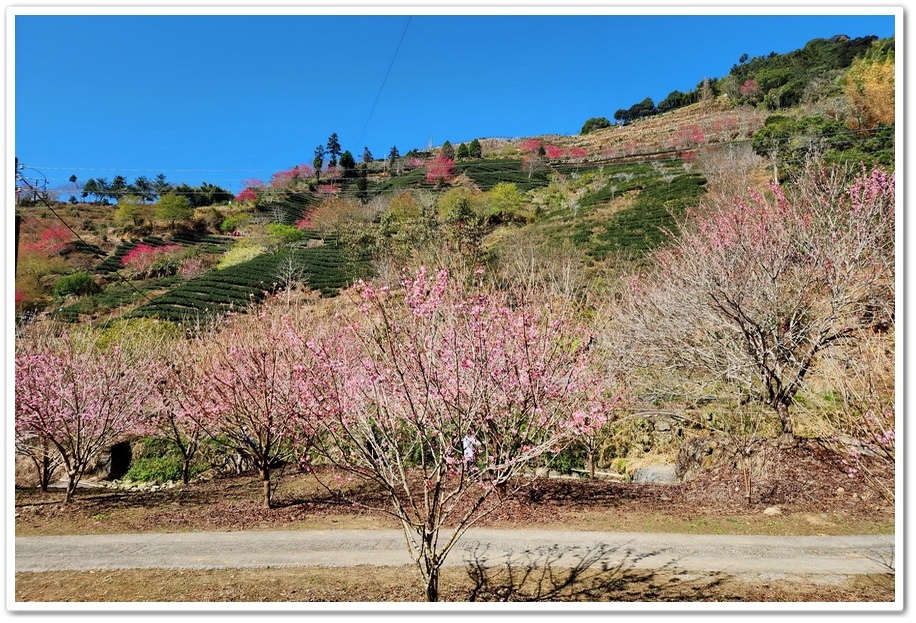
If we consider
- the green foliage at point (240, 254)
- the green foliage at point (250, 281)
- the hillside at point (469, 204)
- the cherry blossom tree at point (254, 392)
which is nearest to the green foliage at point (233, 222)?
the hillside at point (469, 204)

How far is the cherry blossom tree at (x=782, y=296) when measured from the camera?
24.9 feet

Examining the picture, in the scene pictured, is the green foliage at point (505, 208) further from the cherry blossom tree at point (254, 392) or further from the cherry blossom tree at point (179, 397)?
the cherry blossom tree at point (254, 392)

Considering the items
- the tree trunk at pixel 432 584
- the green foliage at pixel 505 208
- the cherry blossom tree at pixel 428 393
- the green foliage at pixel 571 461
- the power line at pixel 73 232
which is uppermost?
the green foliage at pixel 505 208

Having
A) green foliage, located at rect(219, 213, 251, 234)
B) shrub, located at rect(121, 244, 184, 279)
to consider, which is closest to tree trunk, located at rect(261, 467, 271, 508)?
shrub, located at rect(121, 244, 184, 279)

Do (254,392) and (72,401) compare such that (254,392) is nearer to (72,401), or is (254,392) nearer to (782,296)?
(72,401)

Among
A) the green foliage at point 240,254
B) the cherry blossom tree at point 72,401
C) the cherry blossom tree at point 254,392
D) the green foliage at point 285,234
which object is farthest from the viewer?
the green foliage at point 285,234

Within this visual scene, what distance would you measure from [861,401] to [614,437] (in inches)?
275

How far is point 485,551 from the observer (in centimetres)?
569

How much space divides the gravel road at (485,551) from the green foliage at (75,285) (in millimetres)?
30648

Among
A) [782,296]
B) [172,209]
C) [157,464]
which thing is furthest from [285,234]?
[782,296]

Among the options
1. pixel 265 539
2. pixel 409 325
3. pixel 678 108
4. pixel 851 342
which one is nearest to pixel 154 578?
pixel 265 539

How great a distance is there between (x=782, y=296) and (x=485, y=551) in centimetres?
648

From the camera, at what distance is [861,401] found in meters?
3.92

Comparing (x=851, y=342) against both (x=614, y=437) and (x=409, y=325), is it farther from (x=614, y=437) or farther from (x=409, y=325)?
(x=409, y=325)
